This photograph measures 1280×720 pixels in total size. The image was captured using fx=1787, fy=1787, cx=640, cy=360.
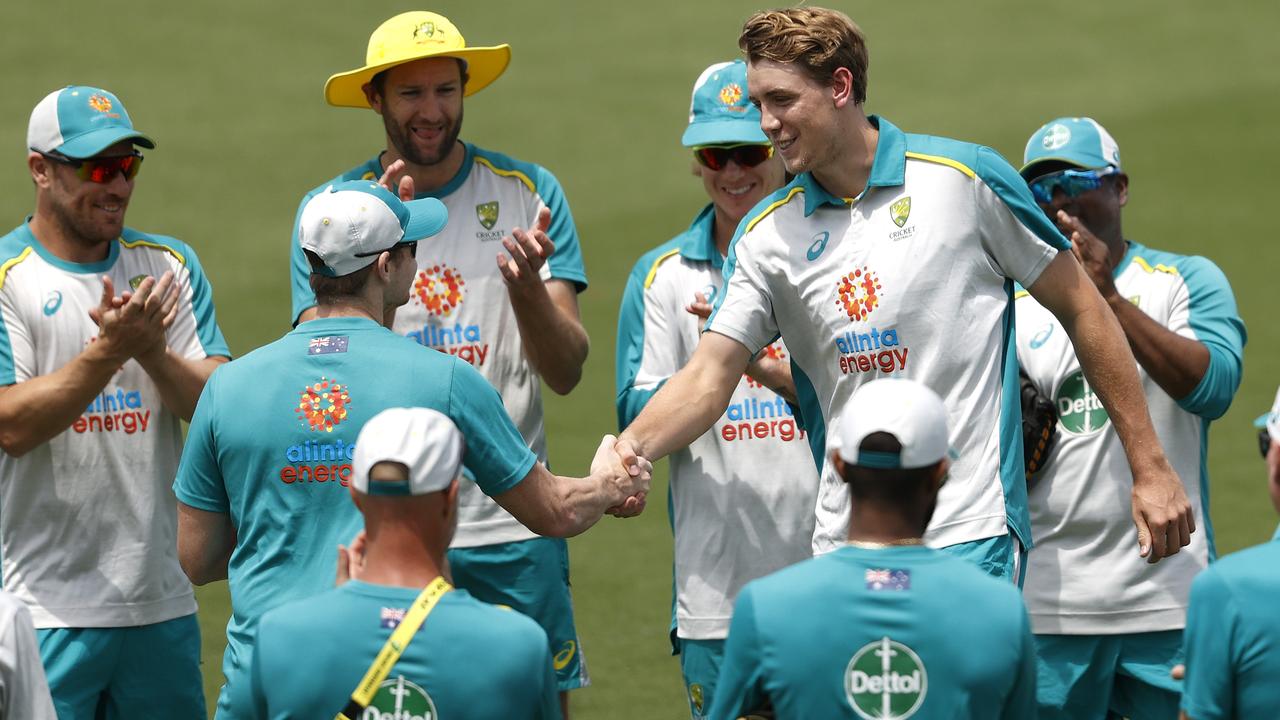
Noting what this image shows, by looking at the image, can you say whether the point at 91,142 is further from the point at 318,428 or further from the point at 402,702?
A: the point at 402,702

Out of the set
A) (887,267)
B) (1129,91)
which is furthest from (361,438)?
(1129,91)

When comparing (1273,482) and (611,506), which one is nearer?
(1273,482)

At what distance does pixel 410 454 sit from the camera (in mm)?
4043

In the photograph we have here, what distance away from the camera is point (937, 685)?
390 centimetres

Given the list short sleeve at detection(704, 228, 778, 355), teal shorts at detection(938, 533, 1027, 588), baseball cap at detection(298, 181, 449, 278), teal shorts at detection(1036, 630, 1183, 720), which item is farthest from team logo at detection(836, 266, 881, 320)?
teal shorts at detection(1036, 630, 1183, 720)

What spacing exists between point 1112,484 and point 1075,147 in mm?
1278

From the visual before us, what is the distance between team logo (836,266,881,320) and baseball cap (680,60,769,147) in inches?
63.8

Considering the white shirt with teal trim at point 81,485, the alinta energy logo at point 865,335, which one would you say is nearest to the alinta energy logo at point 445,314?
the white shirt with teal trim at point 81,485

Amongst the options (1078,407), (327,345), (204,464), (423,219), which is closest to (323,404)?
(327,345)

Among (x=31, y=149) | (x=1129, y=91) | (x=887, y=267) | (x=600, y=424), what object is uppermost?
(x=1129, y=91)

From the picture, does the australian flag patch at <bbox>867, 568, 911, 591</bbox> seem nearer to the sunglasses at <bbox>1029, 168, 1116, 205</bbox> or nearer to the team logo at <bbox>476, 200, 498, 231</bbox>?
the sunglasses at <bbox>1029, 168, 1116, 205</bbox>

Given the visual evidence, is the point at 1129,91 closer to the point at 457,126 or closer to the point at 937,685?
the point at 457,126

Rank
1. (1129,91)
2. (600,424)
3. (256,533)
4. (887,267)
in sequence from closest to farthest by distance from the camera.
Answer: (256,533) < (887,267) < (600,424) < (1129,91)

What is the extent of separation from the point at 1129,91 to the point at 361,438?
14933 mm
